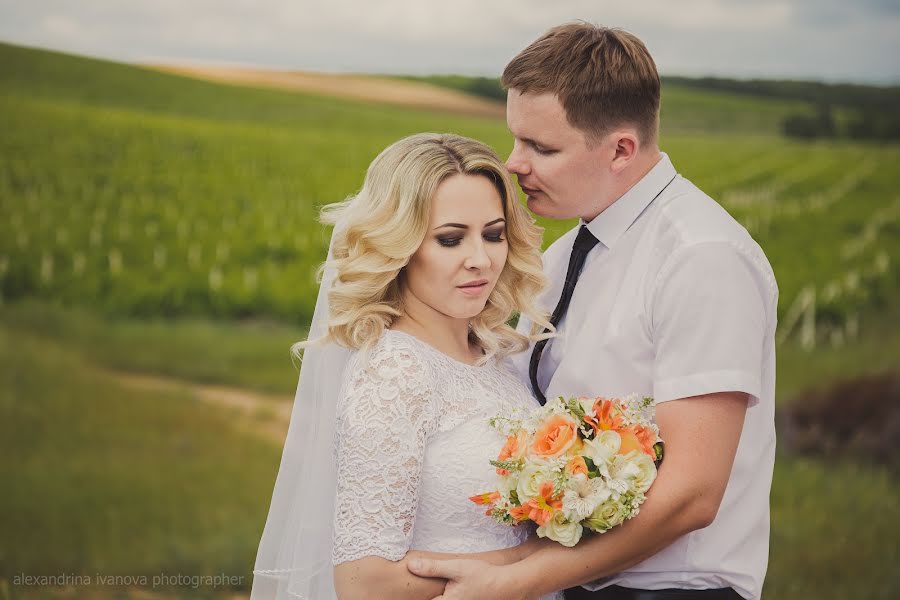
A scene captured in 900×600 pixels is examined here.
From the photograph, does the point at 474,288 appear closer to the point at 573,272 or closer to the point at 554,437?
the point at 573,272

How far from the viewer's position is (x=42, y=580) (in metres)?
6.16

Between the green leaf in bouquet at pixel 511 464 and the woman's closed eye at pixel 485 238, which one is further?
the woman's closed eye at pixel 485 238

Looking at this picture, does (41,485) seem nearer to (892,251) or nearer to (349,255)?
(349,255)

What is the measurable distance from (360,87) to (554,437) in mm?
13994

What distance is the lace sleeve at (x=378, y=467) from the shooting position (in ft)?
8.00

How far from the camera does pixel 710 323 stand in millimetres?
2410

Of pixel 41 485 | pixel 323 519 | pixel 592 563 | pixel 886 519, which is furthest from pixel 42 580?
Answer: pixel 886 519

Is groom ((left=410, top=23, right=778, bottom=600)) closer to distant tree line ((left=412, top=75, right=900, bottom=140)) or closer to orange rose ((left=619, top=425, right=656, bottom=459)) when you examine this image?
orange rose ((left=619, top=425, right=656, bottom=459))

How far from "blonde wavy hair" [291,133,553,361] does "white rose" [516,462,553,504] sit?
0.63 metres

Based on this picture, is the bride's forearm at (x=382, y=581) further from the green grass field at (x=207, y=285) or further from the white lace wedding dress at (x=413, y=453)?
the green grass field at (x=207, y=285)

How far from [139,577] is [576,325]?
A: 444cm

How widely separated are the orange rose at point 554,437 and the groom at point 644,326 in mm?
268

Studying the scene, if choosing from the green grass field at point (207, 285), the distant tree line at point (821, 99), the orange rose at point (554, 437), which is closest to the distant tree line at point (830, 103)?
the distant tree line at point (821, 99)

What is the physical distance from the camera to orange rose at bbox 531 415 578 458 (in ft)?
7.57
